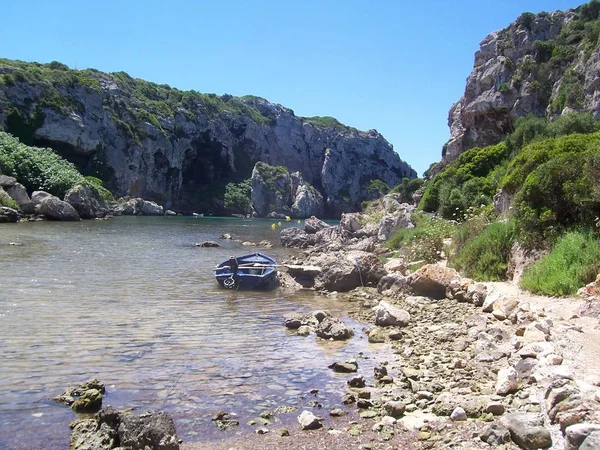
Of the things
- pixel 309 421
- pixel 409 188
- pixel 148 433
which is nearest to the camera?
pixel 148 433

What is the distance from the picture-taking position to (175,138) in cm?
11369

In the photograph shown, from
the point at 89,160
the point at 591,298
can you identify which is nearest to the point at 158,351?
the point at 591,298

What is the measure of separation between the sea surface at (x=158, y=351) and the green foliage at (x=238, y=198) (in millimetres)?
104290

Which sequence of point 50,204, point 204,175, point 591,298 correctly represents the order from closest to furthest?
point 591,298, point 50,204, point 204,175

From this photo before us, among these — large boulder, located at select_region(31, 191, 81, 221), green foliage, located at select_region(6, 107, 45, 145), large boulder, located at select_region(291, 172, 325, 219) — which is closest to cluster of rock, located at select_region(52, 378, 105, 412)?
large boulder, located at select_region(31, 191, 81, 221)

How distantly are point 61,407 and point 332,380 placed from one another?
4250mm

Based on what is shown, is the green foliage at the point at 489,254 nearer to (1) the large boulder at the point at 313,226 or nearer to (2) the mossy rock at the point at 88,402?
(2) the mossy rock at the point at 88,402

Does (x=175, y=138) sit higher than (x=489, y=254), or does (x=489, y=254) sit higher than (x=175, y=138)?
(x=175, y=138)

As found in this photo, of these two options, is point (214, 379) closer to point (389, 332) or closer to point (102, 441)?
point (102, 441)

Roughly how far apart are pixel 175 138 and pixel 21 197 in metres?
64.9

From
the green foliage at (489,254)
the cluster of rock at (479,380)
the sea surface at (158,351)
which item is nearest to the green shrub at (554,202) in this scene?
the green foliage at (489,254)

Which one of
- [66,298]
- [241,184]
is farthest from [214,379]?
[241,184]

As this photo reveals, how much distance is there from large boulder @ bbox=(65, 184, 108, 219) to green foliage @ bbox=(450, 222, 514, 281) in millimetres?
52994

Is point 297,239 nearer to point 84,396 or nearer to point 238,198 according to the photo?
point 84,396
